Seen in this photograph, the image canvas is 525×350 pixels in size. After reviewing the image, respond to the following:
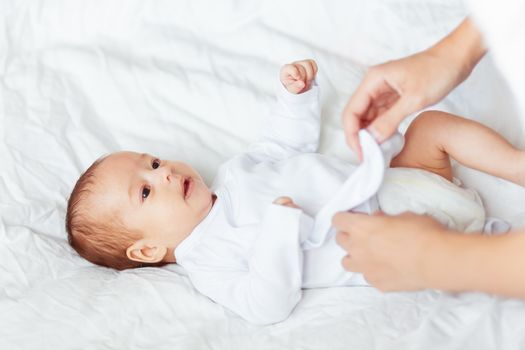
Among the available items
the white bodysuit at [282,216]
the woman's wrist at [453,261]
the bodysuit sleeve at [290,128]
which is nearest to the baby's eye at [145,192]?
the white bodysuit at [282,216]

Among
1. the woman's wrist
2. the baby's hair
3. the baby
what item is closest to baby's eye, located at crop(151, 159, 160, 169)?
the baby

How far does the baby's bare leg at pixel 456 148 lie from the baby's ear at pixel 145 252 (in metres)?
0.50

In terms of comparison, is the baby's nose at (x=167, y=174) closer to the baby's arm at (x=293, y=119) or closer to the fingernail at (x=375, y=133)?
the baby's arm at (x=293, y=119)

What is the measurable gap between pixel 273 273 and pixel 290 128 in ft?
1.31

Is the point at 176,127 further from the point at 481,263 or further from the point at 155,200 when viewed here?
the point at 481,263

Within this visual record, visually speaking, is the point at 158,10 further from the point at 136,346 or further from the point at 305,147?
the point at 136,346

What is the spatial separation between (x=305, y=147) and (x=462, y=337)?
0.58m

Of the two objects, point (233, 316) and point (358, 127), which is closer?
point (358, 127)

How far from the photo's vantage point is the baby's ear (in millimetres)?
1441

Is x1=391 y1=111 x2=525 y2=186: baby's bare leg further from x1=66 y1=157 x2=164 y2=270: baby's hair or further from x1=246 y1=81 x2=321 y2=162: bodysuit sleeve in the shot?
x1=66 y1=157 x2=164 y2=270: baby's hair

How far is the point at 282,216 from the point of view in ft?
4.07

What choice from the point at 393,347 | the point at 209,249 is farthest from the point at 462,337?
the point at 209,249

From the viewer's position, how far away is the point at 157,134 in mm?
1684

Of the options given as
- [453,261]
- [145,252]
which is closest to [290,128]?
[145,252]
